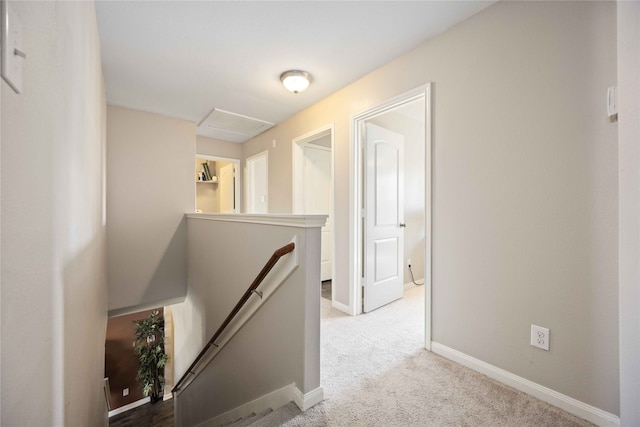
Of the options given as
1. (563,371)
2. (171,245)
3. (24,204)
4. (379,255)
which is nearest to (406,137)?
(379,255)

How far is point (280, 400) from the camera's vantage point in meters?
1.62

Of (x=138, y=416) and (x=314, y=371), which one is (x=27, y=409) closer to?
(x=314, y=371)

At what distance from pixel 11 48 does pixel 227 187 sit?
18.2 ft

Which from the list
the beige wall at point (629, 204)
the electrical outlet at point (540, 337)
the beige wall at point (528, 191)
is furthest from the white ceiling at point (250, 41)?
the electrical outlet at point (540, 337)

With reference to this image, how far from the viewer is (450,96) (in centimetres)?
198

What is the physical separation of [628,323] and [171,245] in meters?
4.16

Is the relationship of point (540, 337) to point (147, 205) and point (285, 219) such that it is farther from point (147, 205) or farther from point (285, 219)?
point (147, 205)

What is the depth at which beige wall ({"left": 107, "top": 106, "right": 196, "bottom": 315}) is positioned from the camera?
131 inches

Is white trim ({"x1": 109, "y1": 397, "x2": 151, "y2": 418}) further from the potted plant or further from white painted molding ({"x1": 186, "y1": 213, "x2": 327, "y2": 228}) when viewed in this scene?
white painted molding ({"x1": 186, "y1": 213, "x2": 327, "y2": 228})

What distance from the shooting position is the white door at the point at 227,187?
17.4 feet

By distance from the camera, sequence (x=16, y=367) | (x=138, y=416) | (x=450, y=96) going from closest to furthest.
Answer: (x=16, y=367) < (x=450, y=96) < (x=138, y=416)

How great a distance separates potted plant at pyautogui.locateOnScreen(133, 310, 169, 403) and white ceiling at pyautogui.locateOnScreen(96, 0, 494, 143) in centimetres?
365

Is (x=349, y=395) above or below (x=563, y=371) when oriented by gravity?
below

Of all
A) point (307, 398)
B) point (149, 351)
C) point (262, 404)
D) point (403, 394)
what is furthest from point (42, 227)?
point (149, 351)
